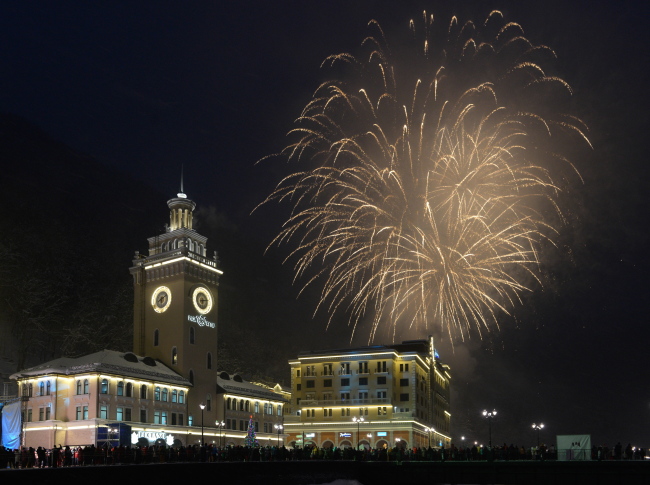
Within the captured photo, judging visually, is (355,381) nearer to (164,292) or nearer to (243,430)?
(243,430)

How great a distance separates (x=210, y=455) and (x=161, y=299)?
3551 cm

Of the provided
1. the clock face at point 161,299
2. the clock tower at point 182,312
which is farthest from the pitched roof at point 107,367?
the clock face at point 161,299

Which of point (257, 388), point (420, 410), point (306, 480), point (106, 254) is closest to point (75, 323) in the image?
point (106, 254)

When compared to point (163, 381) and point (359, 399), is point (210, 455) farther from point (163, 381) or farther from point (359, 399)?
point (359, 399)

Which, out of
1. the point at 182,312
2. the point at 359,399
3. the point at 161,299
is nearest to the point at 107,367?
the point at 182,312

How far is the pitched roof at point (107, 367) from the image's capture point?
67.8 meters

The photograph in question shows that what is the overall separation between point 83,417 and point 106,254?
78.4 m

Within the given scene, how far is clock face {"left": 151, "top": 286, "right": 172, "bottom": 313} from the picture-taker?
273 ft

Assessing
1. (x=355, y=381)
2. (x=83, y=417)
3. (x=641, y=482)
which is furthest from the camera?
(x=355, y=381)

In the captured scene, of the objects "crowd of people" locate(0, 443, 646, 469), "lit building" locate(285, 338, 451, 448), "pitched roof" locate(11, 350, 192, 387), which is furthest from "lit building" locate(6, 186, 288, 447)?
"crowd of people" locate(0, 443, 646, 469)

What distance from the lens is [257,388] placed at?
9481 centimetres

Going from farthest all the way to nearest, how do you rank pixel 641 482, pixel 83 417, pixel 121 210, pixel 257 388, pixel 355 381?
pixel 121 210 < pixel 355 381 < pixel 257 388 < pixel 83 417 < pixel 641 482

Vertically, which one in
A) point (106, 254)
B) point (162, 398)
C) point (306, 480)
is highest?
point (106, 254)

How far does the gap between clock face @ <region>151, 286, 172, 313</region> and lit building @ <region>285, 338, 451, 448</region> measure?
30694mm
